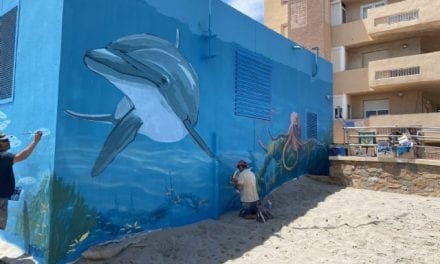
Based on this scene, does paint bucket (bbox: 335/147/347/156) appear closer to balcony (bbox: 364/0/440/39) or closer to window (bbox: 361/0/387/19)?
balcony (bbox: 364/0/440/39)

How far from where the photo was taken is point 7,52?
6.66m

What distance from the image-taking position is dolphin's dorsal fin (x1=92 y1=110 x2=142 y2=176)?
6157 mm

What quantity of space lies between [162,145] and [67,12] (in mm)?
2855

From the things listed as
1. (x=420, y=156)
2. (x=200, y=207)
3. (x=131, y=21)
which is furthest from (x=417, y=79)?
(x=131, y=21)

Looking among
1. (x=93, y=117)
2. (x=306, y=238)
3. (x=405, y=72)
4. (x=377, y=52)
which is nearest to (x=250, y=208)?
(x=306, y=238)

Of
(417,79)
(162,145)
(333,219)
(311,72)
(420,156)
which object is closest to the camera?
(162,145)

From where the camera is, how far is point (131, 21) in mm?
6781

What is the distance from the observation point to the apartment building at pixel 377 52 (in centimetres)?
2127

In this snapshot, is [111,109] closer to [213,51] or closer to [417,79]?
[213,51]

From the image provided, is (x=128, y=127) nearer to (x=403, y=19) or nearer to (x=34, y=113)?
(x=34, y=113)

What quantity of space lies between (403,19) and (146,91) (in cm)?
2018

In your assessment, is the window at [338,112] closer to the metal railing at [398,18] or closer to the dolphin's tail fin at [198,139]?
the metal railing at [398,18]

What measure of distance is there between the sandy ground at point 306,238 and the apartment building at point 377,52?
1272 centimetres

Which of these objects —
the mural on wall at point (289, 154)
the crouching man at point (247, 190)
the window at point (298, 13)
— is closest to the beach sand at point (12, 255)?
the crouching man at point (247, 190)
